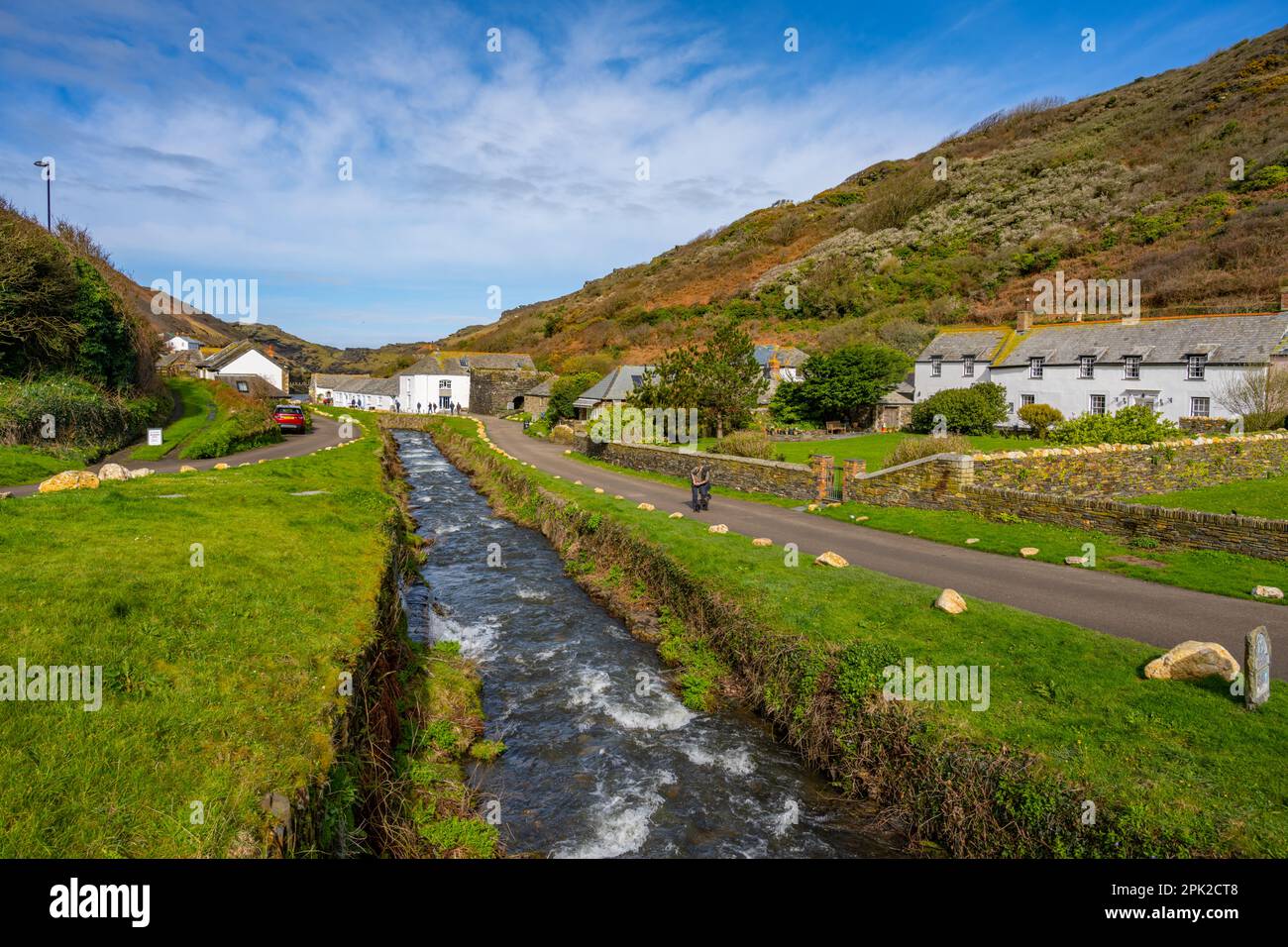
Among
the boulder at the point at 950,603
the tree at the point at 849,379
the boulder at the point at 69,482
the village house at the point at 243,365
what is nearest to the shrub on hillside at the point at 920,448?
the boulder at the point at 950,603

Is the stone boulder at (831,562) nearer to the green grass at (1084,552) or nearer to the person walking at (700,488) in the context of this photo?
the green grass at (1084,552)

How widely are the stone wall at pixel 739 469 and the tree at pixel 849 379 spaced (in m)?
16.6

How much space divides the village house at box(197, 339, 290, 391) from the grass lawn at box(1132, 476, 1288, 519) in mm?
77377

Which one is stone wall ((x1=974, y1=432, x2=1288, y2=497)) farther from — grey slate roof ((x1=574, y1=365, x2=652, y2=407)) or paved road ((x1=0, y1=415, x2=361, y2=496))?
grey slate roof ((x1=574, y1=365, x2=652, y2=407))

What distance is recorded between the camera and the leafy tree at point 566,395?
60875 mm

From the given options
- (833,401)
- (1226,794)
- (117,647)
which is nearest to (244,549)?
(117,647)

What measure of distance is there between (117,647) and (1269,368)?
45.7 metres

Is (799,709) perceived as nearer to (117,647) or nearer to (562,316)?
(117,647)

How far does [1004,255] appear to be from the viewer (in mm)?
84312

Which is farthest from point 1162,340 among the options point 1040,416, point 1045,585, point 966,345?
point 1045,585

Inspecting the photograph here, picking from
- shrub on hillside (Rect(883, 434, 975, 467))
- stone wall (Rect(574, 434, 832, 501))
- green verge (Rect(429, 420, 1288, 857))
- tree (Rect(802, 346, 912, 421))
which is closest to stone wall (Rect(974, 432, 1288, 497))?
shrub on hillside (Rect(883, 434, 975, 467))

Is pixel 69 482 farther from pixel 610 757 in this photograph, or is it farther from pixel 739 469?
pixel 739 469

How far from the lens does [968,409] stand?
142 ft
